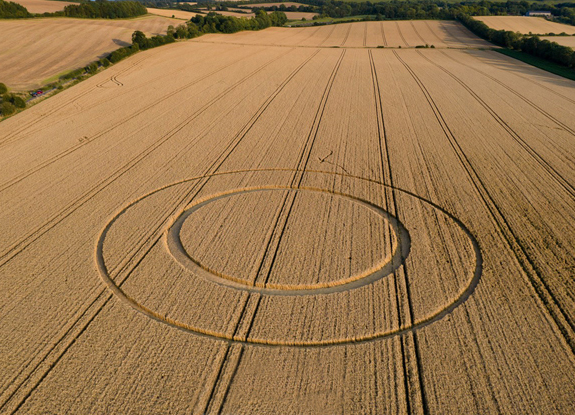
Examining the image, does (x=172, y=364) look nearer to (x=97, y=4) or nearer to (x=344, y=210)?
(x=344, y=210)

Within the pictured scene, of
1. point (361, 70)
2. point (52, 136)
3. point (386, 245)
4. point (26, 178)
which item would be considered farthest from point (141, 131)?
point (361, 70)

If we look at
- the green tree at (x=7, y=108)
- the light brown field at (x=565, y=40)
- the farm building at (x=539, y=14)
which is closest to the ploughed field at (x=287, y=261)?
the green tree at (x=7, y=108)

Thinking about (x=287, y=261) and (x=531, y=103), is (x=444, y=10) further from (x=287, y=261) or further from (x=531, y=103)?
(x=287, y=261)

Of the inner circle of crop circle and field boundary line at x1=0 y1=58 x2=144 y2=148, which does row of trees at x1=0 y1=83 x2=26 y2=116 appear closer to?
field boundary line at x1=0 y1=58 x2=144 y2=148

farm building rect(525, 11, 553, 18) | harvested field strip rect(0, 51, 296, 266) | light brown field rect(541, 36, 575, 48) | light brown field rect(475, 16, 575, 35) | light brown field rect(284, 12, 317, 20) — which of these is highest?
harvested field strip rect(0, 51, 296, 266)

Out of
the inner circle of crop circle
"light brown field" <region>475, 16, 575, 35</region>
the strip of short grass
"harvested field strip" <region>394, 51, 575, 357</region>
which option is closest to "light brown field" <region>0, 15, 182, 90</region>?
the inner circle of crop circle

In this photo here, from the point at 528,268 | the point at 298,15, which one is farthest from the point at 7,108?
the point at 298,15
